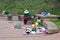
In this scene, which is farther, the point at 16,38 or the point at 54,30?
the point at 54,30

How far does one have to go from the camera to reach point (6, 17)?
26.5 m

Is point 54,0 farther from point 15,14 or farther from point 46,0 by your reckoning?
point 15,14

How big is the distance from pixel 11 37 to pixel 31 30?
1.94 m

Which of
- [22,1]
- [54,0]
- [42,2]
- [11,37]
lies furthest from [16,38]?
[22,1]

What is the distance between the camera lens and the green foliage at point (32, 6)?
88.1 ft

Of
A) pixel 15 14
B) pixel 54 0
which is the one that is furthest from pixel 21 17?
pixel 54 0

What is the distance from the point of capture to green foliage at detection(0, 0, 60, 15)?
2686cm

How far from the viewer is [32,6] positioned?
2980 cm

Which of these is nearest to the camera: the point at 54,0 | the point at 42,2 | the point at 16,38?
the point at 16,38

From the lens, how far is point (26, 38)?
46.2 feet

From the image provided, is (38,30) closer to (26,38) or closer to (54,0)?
(26,38)

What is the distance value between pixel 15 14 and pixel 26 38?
491 inches

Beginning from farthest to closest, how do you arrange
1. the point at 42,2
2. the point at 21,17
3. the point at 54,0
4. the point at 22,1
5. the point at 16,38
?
the point at 22,1, the point at 42,2, the point at 54,0, the point at 21,17, the point at 16,38

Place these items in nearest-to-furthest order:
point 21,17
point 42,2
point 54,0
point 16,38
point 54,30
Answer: point 16,38, point 54,30, point 21,17, point 54,0, point 42,2
